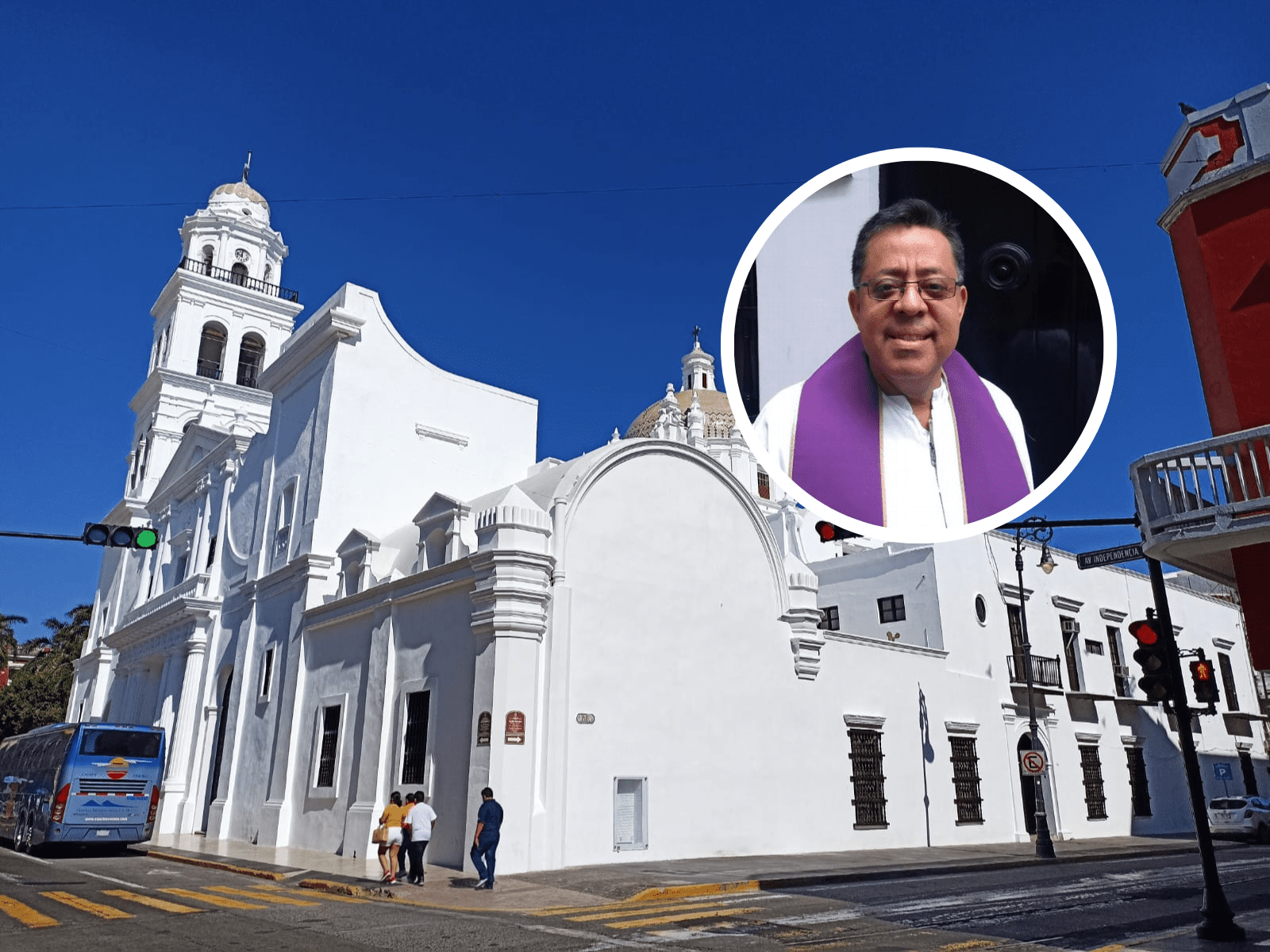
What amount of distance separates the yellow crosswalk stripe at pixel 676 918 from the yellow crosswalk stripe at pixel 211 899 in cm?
460

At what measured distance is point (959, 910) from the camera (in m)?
10.8

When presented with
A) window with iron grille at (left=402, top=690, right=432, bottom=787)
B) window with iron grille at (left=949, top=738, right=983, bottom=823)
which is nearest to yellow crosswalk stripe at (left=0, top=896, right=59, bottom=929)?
window with iron grille at (left=402, top=690, right=432, bottom=787)

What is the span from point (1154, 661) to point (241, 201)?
46.4 metres

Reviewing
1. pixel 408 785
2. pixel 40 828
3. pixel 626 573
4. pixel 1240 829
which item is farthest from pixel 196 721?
pixel 1240 829

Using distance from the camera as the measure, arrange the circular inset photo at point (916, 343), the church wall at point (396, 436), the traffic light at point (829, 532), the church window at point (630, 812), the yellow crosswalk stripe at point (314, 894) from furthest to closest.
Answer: the church wall at point (396, 436), the church window at point (630, 812), the yellow crosswalk stripe at point (314, 894), the traffic light at point (829, 532), the circular inset photo at point (916, 343)

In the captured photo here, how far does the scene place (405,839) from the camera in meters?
14.4

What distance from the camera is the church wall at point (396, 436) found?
23.8 meters

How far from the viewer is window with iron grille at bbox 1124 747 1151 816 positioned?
2845 centimetres

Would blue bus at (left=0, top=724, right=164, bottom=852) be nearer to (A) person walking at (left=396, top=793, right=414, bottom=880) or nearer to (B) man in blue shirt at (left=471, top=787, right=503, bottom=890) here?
(A) person walking at (left=396, top=793, right=414, bottom=880)

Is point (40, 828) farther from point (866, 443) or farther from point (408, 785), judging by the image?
point (866, 443)

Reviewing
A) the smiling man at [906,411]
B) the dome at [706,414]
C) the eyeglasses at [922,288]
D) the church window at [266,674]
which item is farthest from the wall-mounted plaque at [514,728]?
the dome at [706,414]

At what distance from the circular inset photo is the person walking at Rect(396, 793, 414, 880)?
30.3 feet

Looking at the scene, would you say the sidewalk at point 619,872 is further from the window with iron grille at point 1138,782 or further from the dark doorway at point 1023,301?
the dark doorway at point 1023,301

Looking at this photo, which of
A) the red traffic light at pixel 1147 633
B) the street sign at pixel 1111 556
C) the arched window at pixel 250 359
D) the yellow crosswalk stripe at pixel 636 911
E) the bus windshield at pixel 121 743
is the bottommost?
the yellow crosswalk stripe at pixel 636 911
